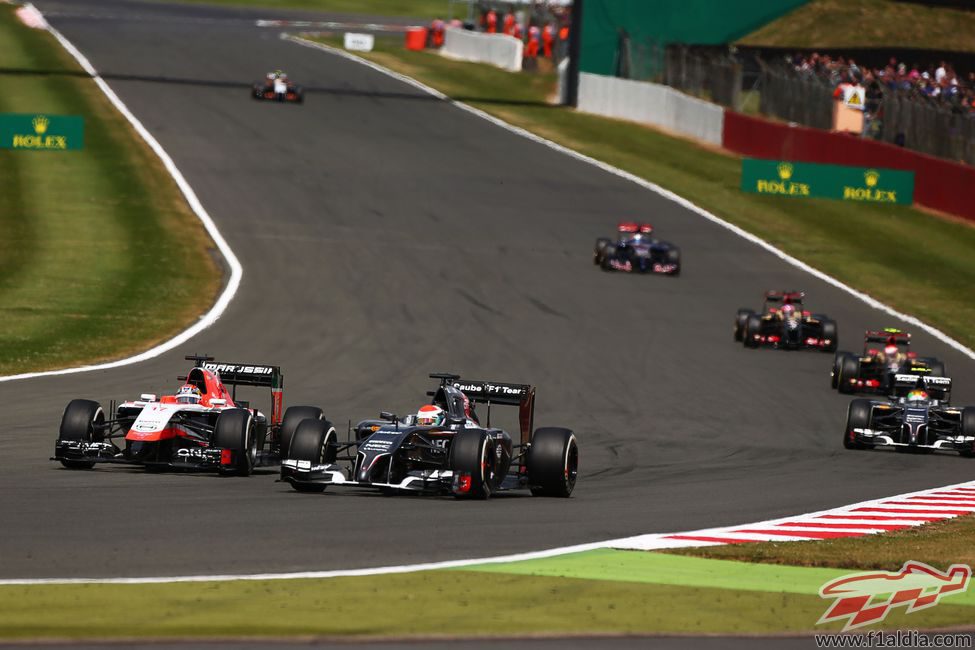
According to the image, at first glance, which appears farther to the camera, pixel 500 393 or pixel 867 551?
pixel 500 393

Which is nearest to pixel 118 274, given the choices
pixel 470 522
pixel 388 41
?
pixel 470 522

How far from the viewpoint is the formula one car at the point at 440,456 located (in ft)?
55.6

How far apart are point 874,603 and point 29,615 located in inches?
226

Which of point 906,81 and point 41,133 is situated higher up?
point 906,81

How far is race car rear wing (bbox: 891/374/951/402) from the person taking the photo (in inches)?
1039

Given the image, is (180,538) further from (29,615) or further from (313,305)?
(313,305)

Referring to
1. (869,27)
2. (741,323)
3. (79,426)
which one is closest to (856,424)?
(741,323)

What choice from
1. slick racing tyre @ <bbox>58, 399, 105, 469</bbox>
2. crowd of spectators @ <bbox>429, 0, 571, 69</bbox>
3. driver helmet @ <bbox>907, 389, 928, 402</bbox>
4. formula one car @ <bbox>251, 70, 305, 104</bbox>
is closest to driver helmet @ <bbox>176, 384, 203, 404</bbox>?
slick racing tyre @ <bbox>58, 399, 105, 469</bbox>

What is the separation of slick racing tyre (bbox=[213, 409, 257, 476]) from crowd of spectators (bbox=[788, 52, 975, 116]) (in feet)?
116

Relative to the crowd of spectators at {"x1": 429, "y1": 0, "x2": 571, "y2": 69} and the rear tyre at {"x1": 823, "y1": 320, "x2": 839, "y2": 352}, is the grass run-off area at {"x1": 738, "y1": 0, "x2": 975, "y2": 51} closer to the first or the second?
the crowd of spectators at {"x1": 429, "y1": 0, "x2": 571, "y2": 69}

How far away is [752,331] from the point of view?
3359cm

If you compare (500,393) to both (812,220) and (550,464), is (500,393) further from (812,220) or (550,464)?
(812,220)
